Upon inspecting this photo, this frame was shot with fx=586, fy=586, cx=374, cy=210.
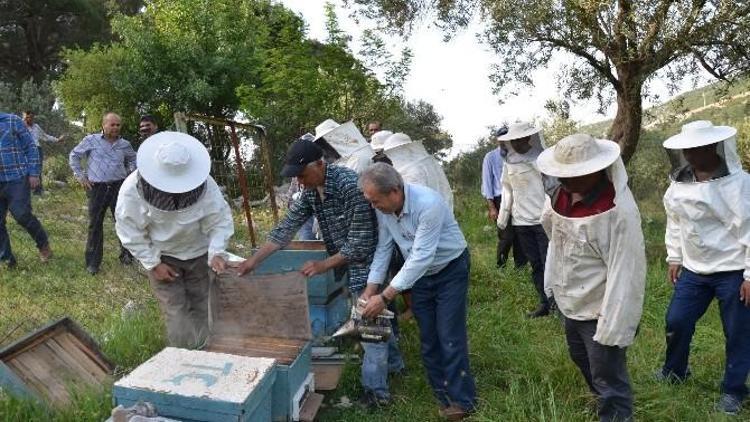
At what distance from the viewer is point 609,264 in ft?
9.51

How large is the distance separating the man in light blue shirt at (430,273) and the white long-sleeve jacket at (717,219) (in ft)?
4.70

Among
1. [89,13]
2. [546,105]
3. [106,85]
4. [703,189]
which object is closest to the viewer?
[703,189]

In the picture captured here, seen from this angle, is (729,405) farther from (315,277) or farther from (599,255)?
(315,277)

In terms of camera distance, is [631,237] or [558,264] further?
[558,264]

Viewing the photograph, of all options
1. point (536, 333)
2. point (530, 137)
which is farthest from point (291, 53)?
point (536, 333)

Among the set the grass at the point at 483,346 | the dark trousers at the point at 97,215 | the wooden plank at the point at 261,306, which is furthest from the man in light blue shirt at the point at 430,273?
the dark trousers at the point at 97,215

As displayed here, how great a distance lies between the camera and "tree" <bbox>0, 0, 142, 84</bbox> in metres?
22.1

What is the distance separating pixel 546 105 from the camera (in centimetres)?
1023

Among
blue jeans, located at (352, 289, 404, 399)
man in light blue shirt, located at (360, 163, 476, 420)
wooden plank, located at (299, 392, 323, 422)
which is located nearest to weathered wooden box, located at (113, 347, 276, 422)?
wooden plank, located at (299, 392, 323, 422)

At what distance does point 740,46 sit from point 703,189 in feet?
18.7

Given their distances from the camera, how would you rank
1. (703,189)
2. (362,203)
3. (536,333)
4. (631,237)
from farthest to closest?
(536,333) < (362,203) < (703,189) < (631,237)

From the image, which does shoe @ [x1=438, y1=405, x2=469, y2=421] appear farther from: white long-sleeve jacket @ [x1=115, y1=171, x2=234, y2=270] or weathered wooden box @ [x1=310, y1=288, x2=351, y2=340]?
white long-sleeve jacket @ [x1=115, y1=171, x2=234, y2=270]

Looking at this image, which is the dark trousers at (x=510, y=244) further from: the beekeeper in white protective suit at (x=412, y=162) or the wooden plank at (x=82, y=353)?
the wooden plank at (x=82, y=353)

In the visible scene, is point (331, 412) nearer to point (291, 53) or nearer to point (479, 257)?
point (479, 257)
